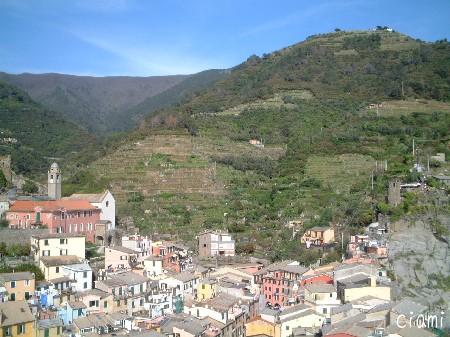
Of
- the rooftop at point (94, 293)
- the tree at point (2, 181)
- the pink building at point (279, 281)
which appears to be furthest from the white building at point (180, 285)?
the tree at point (2, 181)

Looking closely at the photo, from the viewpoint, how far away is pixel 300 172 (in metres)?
40.0

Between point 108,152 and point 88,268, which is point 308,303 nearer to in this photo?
point 88,268

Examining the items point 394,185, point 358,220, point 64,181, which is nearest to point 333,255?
point 358,220

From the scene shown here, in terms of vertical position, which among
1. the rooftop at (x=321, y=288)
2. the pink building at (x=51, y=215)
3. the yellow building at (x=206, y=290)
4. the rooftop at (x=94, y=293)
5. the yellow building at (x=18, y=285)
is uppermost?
the pink building at (x=51, y=215)

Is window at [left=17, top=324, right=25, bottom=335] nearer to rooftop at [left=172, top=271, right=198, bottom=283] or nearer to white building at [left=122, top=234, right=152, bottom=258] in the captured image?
rooftop at [left=172, top=271, right=198, bottom=283]

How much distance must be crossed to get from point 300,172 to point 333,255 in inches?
478

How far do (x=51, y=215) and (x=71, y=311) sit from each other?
320 inches

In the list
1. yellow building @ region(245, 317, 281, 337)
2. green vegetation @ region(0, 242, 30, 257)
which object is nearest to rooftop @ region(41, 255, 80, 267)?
green vegetation @ region(0, 242, 30, 257)

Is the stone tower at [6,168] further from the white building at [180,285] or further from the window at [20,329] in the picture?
the window at [20,329]

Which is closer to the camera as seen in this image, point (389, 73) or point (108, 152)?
point (108, 152)

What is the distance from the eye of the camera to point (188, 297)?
80.0ft

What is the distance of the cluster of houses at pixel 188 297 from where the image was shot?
18859 mm

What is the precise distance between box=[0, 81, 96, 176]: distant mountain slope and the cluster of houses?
27.6m

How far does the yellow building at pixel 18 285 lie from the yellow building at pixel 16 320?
1.47 meters
